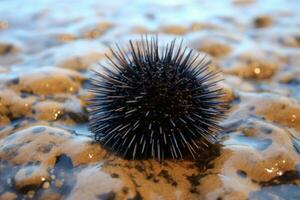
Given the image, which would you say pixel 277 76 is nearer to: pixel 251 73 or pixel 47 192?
pixel 251 73

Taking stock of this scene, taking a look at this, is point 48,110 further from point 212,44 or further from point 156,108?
point 212,44

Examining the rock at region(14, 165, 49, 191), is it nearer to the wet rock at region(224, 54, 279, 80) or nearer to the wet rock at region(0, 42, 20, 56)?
the wet rock at region(224, 54, 279, 80)

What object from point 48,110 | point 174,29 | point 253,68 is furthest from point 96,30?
point 48,110

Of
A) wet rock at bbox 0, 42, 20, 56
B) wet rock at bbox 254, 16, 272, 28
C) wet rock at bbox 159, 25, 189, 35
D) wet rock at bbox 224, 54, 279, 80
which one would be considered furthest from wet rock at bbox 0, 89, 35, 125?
wet rock at bbox 254, 16, 272, 28

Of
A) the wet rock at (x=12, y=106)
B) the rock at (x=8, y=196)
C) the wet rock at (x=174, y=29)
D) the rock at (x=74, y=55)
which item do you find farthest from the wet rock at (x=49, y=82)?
the wet rock at (x=174, y=29)

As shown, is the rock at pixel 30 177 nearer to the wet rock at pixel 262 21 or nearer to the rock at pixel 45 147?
the rock at pixel 45 147

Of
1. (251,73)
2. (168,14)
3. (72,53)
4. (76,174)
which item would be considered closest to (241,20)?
(168,14)

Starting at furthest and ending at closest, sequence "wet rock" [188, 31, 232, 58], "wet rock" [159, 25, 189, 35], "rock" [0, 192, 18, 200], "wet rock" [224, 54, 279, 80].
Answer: "wet rock" [159, 25, 189, 35]
"wet rock" [188, 31, 232, 58]
"wet rock" [224, 54, 279, 80]
"rock" [0, 192, 18, 200]
